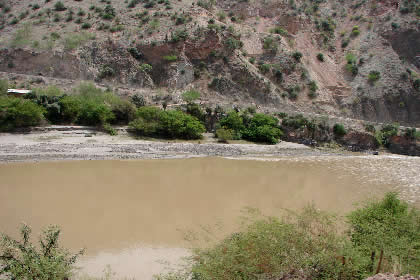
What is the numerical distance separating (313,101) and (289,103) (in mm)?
3458

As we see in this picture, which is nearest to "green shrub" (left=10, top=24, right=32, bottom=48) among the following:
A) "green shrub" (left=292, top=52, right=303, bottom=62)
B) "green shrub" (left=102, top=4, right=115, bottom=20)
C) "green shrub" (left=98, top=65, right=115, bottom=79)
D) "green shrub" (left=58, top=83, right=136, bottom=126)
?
"green shrub" (left=102, top=4, right=115, bottom=20)

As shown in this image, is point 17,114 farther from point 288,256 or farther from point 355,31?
point 355,31

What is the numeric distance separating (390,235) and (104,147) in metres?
25.3

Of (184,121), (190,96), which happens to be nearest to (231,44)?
(190,96)

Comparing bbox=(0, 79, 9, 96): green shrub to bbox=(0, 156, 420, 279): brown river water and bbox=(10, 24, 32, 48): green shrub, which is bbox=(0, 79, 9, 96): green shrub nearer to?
bbox=(10, 24, 32, 48): green shrub

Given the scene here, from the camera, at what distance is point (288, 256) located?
293 inches

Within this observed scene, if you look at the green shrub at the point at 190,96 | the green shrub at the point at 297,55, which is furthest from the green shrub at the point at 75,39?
the green shrub at the point at 297,55

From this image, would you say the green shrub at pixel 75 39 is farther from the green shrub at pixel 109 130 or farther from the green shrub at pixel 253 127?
the green shrub at pixel 253 127

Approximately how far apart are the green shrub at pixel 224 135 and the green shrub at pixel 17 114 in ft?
60.0

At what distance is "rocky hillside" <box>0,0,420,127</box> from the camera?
45281 millimetres

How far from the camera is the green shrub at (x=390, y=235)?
25.8ft

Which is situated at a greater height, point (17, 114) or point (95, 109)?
point (95, 109)

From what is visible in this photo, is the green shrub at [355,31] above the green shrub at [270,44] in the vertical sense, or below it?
above

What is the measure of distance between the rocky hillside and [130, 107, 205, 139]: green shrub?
19.1 feet
